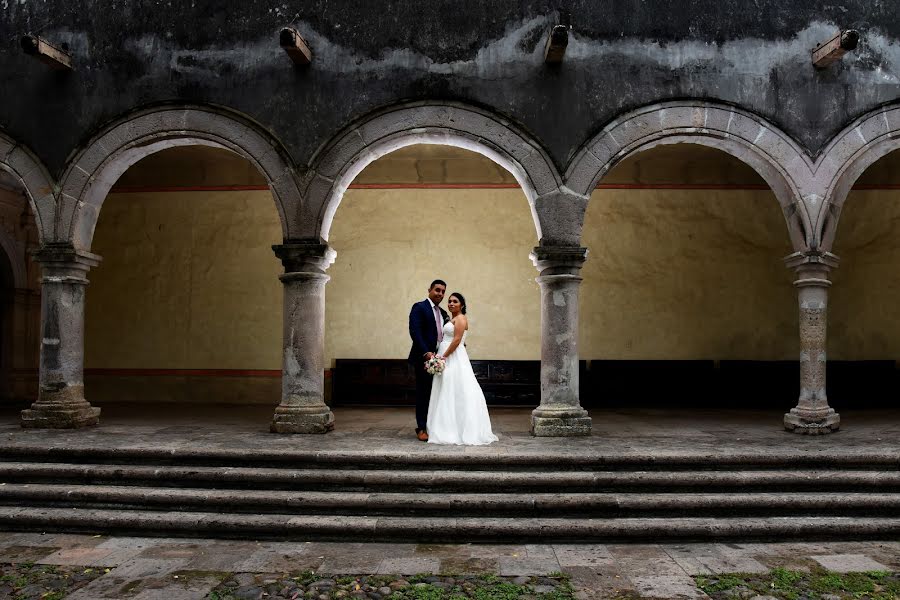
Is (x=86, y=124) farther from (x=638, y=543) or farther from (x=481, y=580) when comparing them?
(x=638, y=543)

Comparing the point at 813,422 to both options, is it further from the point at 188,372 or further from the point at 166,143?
the point at 188,372

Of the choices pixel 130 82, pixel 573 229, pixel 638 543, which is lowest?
pixel 638 543

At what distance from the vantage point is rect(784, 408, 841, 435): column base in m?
6.52

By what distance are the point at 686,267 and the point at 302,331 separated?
5991 millimetres

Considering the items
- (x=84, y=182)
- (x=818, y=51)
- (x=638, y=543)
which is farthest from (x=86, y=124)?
(x=818, y=51)

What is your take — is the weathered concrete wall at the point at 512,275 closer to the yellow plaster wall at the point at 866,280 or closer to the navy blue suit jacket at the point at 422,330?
the yellow plaster wall at the point at 866,280

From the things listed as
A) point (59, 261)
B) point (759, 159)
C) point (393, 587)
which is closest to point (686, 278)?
point (759, 159)

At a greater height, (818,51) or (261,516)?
(818,51)

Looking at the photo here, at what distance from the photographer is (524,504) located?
4.68 m

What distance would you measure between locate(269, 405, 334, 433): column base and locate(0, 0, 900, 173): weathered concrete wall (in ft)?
8.43

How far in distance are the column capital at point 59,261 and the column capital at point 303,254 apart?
2225 millimetres

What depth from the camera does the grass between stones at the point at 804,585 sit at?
345 centimetres

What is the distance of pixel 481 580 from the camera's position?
3.70 meters

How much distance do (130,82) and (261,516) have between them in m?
4.98
